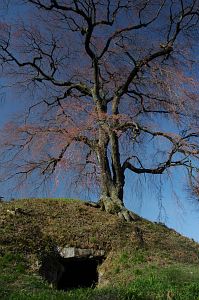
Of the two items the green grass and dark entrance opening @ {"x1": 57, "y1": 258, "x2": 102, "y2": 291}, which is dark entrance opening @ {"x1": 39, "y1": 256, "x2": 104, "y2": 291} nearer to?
dark entrance opening @ {"x1": 57, "y1": 258, "x2": 102, "y2": 291}

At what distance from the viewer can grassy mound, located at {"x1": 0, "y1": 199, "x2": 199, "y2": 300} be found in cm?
1153

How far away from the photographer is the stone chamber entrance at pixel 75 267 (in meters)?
15.8

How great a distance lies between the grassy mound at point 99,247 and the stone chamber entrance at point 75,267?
0.30m

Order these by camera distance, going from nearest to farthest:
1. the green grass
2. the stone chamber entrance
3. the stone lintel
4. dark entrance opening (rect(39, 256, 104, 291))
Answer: the green grass
dark entrance opening (rect(39, 256, 104, 291))
the stone chamber entrance
the stone lintel

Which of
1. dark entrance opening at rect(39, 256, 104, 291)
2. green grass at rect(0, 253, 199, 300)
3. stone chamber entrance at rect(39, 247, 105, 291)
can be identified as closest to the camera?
green grass at rect(0, 253, 199, 300)

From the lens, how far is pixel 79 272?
55.7 feet

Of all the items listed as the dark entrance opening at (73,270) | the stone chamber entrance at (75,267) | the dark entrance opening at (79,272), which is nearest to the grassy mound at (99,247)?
the stone chamber entrance at (75,267)

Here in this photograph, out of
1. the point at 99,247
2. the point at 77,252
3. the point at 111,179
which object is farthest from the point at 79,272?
the point at 111,179

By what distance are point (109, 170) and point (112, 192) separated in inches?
47.2

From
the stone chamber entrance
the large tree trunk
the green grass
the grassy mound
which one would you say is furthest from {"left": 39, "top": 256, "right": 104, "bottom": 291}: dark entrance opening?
the large tree trunk

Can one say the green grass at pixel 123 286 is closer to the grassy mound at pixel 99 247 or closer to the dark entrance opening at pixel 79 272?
the grassy mound at pixel 99 247

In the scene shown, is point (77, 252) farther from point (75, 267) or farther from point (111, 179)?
point (111, 179)

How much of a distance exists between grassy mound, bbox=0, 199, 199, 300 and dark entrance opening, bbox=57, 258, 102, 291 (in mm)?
523

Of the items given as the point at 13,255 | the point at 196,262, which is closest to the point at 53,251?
the point at 13,255
